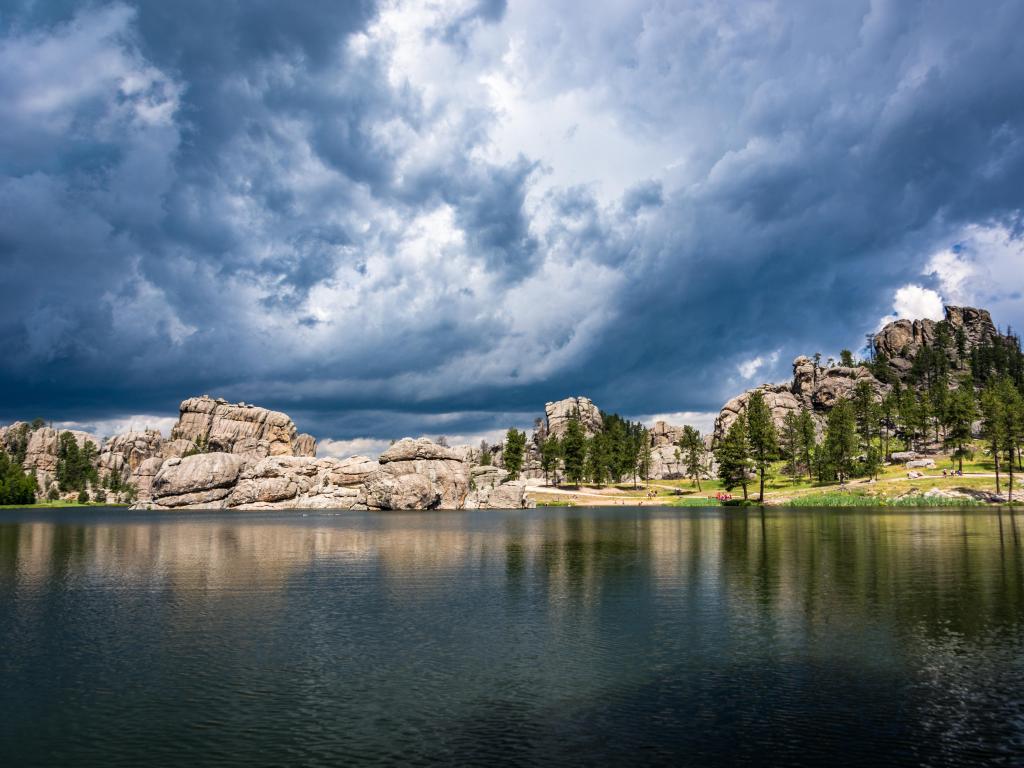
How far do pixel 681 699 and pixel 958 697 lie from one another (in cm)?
1032

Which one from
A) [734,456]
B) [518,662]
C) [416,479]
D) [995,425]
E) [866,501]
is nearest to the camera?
[518,662]

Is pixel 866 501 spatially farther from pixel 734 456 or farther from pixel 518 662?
pixel 518 662

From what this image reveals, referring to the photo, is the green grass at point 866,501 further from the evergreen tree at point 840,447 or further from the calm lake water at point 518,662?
the calm lake water at point 518,662

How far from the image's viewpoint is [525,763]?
19297 millimetres

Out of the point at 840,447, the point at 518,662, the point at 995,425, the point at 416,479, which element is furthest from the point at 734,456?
the point at 518,662

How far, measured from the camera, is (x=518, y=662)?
29375 millimetres

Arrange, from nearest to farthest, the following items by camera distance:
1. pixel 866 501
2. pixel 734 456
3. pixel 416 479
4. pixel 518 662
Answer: pixel 518 662
pixel 866 501
pixel 734 456
pixel 416 479

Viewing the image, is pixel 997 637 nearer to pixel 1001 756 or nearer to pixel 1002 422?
pixel 1001 756

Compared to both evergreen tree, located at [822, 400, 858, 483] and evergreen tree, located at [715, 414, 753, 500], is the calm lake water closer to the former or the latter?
evergreen tree, located at [715, 414, 753, 500]

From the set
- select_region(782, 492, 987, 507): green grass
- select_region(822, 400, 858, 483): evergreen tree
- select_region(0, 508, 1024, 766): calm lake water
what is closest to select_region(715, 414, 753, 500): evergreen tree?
select_region(782, 492, 987, 507): green grass

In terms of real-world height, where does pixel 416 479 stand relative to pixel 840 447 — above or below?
below

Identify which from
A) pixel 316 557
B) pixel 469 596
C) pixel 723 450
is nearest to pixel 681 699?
pixel 469 596

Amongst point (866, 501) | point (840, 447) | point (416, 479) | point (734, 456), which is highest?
point (840, 447)

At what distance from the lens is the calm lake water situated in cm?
2089
